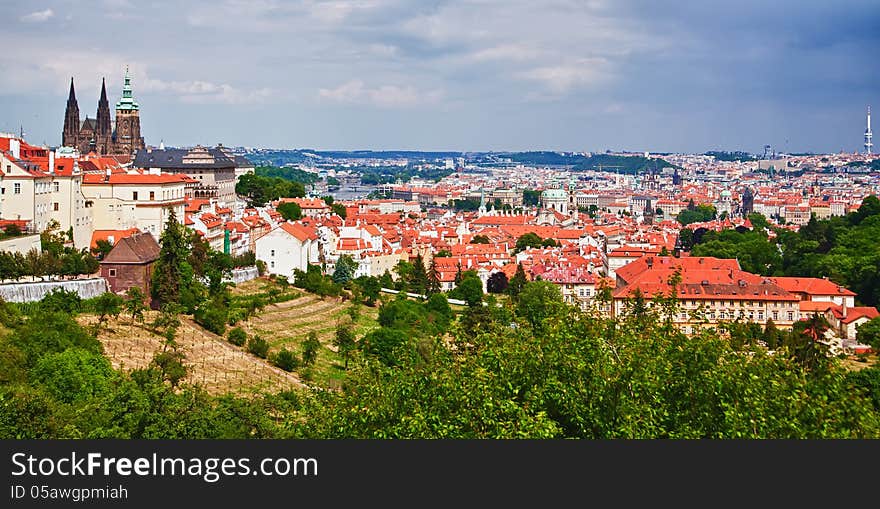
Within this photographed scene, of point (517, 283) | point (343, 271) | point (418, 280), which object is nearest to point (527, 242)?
point (517, 283)

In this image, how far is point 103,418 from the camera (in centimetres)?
1305

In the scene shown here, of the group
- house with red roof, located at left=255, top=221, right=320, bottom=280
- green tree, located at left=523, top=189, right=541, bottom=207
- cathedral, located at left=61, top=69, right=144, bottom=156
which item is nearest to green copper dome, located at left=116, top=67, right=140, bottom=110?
cathedral, located at left=61, top=69, right=144, bottom=156

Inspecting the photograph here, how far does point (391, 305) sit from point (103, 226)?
7700 mm

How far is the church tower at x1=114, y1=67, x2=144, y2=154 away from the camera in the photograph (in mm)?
61469

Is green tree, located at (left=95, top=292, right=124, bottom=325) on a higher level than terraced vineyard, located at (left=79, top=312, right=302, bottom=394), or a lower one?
higher

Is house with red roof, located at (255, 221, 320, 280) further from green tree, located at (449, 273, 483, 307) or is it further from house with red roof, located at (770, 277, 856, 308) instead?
house with red roof, located at (770, 277, 856, 308)

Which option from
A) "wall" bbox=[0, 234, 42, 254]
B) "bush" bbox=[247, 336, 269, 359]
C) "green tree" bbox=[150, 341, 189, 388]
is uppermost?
"wall" bbox=[0, 234, 42, 254]

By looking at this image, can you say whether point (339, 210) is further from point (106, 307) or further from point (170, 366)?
point (170, 366)

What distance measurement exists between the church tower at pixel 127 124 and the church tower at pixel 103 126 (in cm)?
47

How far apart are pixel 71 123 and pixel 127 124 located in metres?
3.04

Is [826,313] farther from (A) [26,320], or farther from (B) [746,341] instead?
(A) [26,320]

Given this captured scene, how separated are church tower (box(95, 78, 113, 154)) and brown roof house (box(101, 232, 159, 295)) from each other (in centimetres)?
3859

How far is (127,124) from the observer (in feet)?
203

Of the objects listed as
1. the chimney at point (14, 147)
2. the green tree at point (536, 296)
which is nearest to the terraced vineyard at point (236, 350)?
the green tree at point (536, 296)
